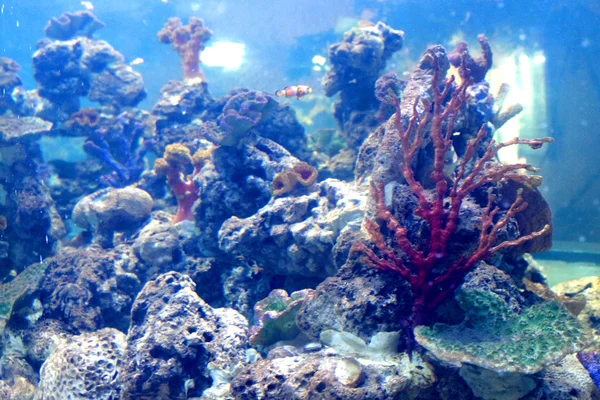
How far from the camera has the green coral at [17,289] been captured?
549 cm

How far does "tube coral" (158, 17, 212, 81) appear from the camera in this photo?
36.3 feet

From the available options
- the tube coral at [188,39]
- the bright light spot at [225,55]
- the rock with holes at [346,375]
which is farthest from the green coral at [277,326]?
the bright light spot at [225,55]

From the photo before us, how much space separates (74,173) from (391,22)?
609 inches

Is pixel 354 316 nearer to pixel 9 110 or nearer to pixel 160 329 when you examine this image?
pixel 160 329

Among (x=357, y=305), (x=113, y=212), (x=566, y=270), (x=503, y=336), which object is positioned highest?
(x=113, y=212)

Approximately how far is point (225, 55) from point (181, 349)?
82.7 ft

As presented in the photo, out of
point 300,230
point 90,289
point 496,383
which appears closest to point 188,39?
point 90,289

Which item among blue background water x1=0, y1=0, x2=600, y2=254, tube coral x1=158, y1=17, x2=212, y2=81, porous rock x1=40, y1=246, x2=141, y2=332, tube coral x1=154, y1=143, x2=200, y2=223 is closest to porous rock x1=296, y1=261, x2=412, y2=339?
porous rock x1=40, y1=246, x2=141, y2=332

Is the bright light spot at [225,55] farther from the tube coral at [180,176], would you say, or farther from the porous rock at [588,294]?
the porous rock at [588,294]

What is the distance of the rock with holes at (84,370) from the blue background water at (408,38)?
11392 mm

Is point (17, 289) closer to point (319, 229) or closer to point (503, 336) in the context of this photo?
point (319, 229)

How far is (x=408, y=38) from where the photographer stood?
690 inches

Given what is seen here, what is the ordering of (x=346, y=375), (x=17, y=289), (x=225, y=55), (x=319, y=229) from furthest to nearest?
(x=225, y=55) → (x=17, y=289) → (x=319, y=229) → (x=346, y=375)

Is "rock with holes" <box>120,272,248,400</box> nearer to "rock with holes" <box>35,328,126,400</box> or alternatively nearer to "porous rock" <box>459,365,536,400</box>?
"rock with holes" <box>35,328,126,400</box>
